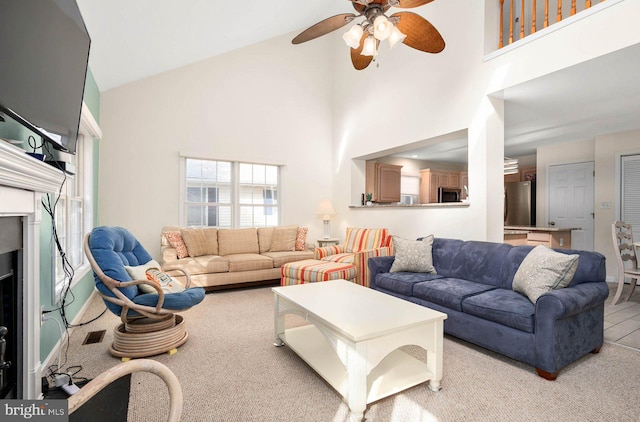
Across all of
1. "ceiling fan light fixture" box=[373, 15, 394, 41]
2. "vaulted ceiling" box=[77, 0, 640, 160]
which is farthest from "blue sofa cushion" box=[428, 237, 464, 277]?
"ceiling fan light fixture" box=[373, 15, 394, 41]

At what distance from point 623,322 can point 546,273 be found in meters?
1.68

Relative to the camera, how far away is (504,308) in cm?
227

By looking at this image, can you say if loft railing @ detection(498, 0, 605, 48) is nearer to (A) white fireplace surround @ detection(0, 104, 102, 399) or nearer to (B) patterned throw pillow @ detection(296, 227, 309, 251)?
(B) patterned throw pillow @ detection(296, 227, 309, 251)

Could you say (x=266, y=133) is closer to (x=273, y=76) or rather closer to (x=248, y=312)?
(x=273, y=76)

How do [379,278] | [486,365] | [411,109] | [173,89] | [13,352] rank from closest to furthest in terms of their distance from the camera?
1. [13,352]
2. [486,365]
3. [379,278]
4. [411,109]
5. [173,89]

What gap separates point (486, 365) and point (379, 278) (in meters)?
1.34

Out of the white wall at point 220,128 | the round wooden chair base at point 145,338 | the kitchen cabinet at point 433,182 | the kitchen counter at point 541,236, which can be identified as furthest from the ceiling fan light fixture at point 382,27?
the kitchen cabinet at point 433,182

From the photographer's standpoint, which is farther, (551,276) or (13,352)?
(551,276)

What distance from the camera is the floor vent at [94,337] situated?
2656mm

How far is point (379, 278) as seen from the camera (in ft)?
11.2

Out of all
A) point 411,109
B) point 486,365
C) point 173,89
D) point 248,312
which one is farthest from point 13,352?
point 411,109

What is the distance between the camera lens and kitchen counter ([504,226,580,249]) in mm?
5023

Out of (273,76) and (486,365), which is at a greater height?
(273,76)

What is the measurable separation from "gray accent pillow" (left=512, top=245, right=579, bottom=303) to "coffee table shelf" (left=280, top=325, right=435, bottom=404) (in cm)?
102
